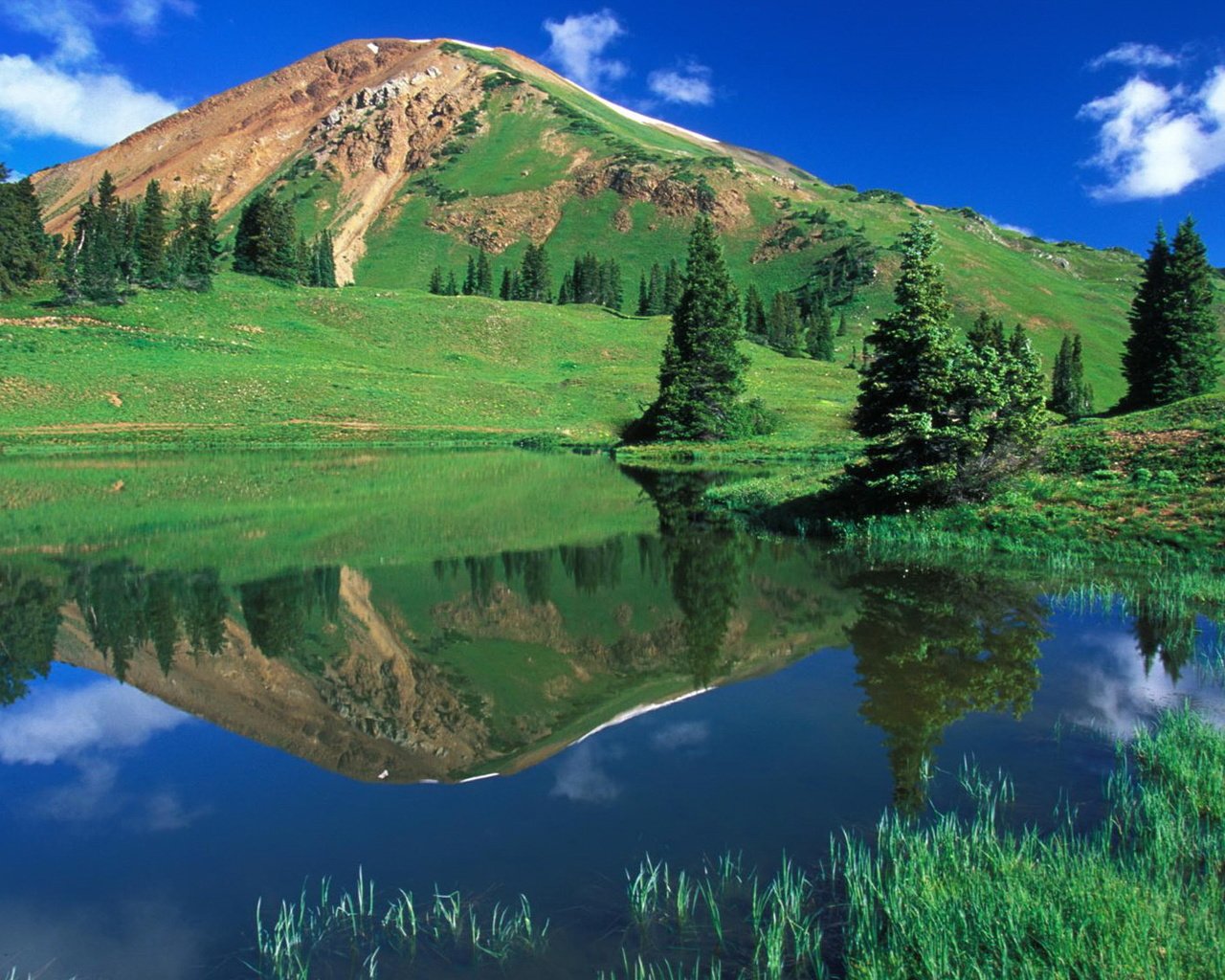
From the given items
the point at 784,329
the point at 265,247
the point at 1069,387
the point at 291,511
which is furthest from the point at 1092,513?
the point at 265,247

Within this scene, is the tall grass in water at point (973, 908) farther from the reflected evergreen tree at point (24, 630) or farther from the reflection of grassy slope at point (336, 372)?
the reflection of grassy slope at point (336, 372)

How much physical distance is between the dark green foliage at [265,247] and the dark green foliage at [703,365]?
232 feet

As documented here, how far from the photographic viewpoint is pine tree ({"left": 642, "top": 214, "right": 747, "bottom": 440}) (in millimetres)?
59312

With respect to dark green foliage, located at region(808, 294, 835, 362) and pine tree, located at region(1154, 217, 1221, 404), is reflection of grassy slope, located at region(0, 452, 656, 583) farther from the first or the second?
dark green foliage, located at region(808, 294, 835, 362)

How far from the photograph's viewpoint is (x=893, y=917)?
17.9 ft

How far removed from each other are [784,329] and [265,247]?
7531 centimetres

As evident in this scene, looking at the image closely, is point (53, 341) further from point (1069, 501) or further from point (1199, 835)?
point (1199, 835)

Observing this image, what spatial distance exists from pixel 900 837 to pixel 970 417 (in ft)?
59.1

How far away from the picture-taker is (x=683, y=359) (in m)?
60.2

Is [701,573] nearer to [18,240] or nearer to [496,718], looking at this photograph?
[496,718]

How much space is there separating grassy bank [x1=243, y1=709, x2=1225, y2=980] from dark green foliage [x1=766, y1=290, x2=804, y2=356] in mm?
113247

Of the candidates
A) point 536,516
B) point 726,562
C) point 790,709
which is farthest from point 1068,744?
point 536,516

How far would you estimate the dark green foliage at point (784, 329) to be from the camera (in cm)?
11850

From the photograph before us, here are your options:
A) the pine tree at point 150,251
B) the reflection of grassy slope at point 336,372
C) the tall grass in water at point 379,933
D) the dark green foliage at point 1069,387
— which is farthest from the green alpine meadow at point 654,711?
the dark green foliage at point 1069,387
